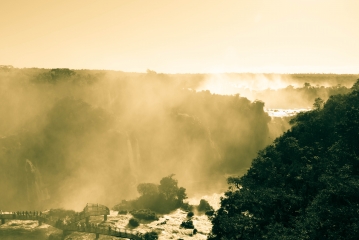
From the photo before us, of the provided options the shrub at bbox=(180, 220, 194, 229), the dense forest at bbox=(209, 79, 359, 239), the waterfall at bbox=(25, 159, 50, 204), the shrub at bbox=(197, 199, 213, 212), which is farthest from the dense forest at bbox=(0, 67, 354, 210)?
the dense forest at bbox=(209, 79, 359, 239)

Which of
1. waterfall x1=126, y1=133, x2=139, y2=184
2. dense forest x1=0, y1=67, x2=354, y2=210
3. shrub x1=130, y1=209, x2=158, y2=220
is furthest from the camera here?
waterfall x1=126, y1=133, x2=139, y2=184

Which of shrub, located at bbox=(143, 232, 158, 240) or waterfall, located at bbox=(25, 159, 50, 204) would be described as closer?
shrub, located at bbox=(143, 232, 158, 240)

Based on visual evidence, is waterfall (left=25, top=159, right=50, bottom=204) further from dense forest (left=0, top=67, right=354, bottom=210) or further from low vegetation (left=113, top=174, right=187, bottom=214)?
low vegetation (left=113, top=174, right=187, bottom=214)

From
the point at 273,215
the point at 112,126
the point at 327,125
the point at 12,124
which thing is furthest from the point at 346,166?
the point at 12,124

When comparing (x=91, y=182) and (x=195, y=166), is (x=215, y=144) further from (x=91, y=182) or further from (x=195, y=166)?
(x=91, y=182)

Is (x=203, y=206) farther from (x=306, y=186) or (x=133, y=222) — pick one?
(x=306, y=186)

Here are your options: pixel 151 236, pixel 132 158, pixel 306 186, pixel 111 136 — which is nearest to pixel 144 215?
pixel 151 236

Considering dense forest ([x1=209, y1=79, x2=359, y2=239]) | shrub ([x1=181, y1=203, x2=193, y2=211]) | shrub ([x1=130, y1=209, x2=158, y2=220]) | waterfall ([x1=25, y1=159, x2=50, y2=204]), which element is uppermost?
dense forest ([x1=209, y1=79, x2=359, y2=239])
